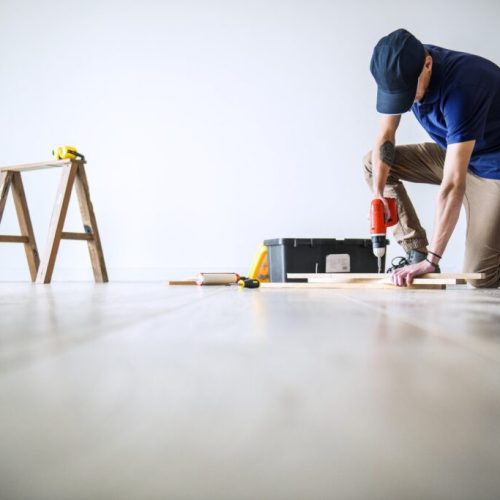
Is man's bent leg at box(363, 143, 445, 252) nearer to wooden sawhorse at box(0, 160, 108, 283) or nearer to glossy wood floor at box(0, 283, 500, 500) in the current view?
wooden sawhorse at box(0, 160, 108, 283)

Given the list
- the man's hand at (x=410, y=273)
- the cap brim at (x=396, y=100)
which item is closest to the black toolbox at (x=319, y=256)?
the man's hand at (x=410, y=273)

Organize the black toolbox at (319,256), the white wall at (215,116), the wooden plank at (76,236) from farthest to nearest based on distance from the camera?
the white wall at (215,116) < the wooden plank at (76,236) < the black toolbox at (319,256)

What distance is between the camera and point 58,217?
2.99m

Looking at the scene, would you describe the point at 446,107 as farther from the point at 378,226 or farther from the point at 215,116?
the point at 215,116

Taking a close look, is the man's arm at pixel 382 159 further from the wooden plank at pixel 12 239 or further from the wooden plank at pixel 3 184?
the wooden plank at pixel 3 184

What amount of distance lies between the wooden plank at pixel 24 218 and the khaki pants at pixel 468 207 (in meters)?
2.45

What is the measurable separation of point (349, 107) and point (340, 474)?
169 inches

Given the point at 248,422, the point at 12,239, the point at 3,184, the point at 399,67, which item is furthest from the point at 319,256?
the point at 248,422

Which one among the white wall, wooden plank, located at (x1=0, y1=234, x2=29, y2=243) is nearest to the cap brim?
the white wall

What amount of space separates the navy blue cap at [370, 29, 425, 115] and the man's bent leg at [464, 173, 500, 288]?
0.83 m

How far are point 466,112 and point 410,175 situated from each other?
840mm

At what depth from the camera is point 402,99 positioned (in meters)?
1.73

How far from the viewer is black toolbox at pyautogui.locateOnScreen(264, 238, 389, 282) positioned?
2885 millimetres

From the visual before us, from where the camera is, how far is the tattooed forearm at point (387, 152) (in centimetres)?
229
